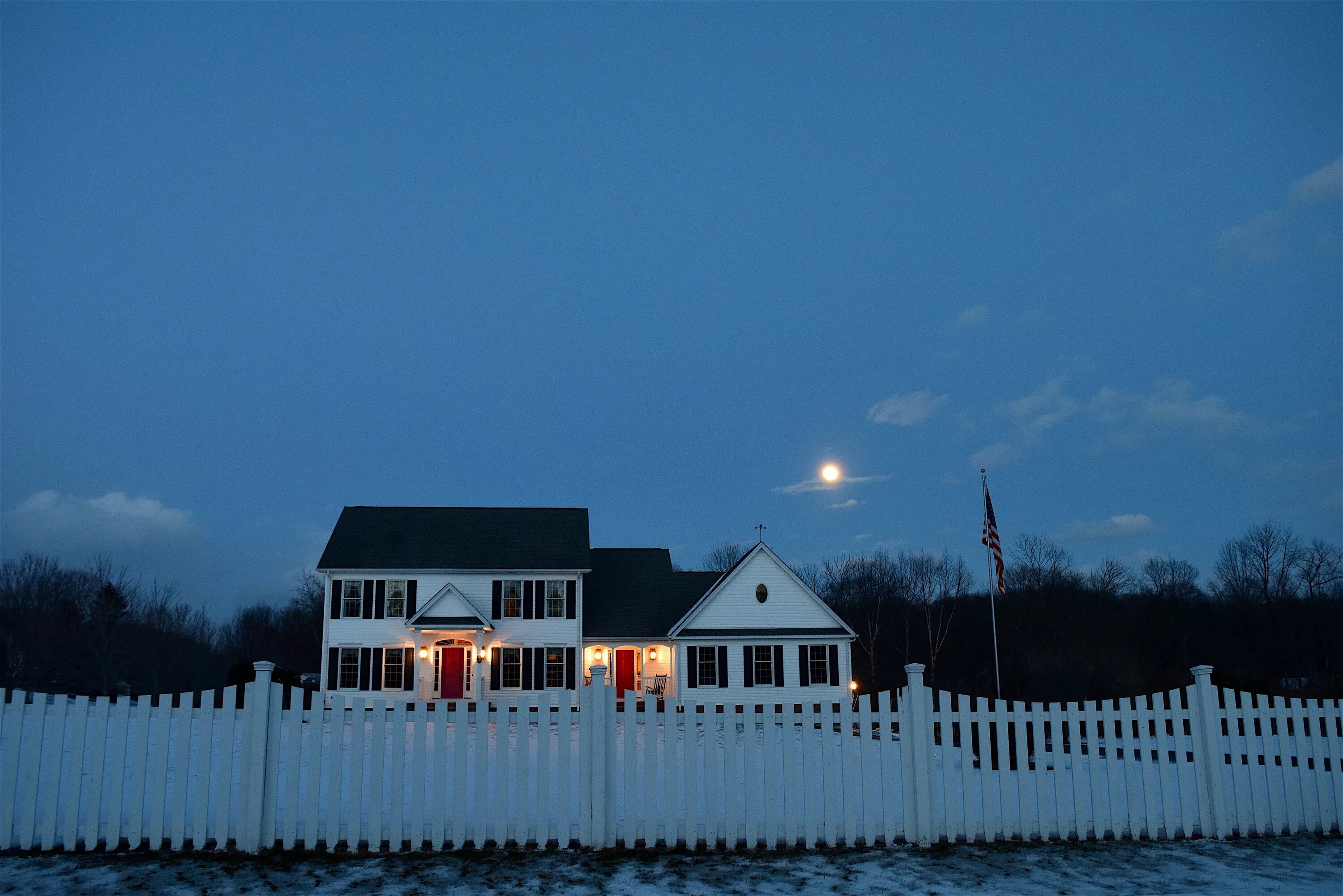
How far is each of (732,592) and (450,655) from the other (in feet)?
33.7

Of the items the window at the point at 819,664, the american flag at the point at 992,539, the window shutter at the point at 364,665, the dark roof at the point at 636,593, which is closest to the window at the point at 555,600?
the dark roof at the point at 636,593

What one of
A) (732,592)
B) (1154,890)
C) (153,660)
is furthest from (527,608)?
(1154,890)

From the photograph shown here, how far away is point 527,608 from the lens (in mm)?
31016

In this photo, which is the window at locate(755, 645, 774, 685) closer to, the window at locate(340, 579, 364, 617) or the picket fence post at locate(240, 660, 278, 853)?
the window at locate(340, 579, 364, 617)

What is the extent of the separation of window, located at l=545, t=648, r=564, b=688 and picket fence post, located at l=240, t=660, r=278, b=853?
23545 millimetres

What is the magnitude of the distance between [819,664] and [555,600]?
9.80 m

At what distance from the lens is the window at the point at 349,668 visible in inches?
1169

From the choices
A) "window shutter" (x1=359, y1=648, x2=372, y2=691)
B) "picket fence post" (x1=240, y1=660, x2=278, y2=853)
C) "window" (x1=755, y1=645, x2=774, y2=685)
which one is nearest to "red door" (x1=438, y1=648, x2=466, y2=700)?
"window shutter" (x1=359, y1=648, x2=372, y2=691)

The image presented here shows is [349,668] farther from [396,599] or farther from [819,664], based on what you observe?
[819,664]

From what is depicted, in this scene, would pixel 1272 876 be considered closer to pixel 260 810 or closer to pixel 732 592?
pixel 260 810

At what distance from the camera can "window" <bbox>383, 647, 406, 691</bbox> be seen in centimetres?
2977

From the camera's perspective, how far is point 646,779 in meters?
7.55

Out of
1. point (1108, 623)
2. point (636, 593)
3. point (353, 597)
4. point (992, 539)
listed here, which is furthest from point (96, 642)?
point (1108, 623)

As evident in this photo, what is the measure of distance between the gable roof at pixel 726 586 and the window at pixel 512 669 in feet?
18.3
